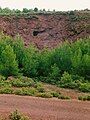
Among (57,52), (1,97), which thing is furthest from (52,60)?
(1,97)

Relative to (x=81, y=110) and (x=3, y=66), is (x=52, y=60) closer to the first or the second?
(x=3, y=66)

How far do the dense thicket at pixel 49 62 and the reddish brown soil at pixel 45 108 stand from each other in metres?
12.9

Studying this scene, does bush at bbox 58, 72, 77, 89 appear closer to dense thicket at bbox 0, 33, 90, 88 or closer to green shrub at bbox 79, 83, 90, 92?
dense thicket at bbox 0, 33, 90, 88

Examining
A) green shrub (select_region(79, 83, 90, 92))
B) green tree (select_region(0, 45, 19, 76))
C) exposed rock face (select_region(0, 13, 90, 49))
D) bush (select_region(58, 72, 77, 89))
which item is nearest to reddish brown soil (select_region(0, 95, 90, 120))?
green shrub (select_region(79, 83, 90, 92))

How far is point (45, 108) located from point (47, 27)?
46840 mm

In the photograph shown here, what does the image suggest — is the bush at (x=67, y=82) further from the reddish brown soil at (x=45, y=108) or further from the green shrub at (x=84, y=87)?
the reddish brown soil at (x=45, y=108)

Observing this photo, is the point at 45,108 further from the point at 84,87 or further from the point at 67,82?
the point at 67,82

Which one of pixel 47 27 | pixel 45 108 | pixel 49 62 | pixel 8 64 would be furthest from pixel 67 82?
pixel 47 27

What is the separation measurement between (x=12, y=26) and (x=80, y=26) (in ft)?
32.8

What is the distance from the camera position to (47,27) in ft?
226

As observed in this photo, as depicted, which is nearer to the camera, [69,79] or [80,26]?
[69,79]

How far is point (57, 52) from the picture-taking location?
143 feet

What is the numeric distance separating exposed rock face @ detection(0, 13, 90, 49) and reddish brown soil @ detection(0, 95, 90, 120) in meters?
39.5

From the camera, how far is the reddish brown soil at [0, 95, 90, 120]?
2061 centimetres
